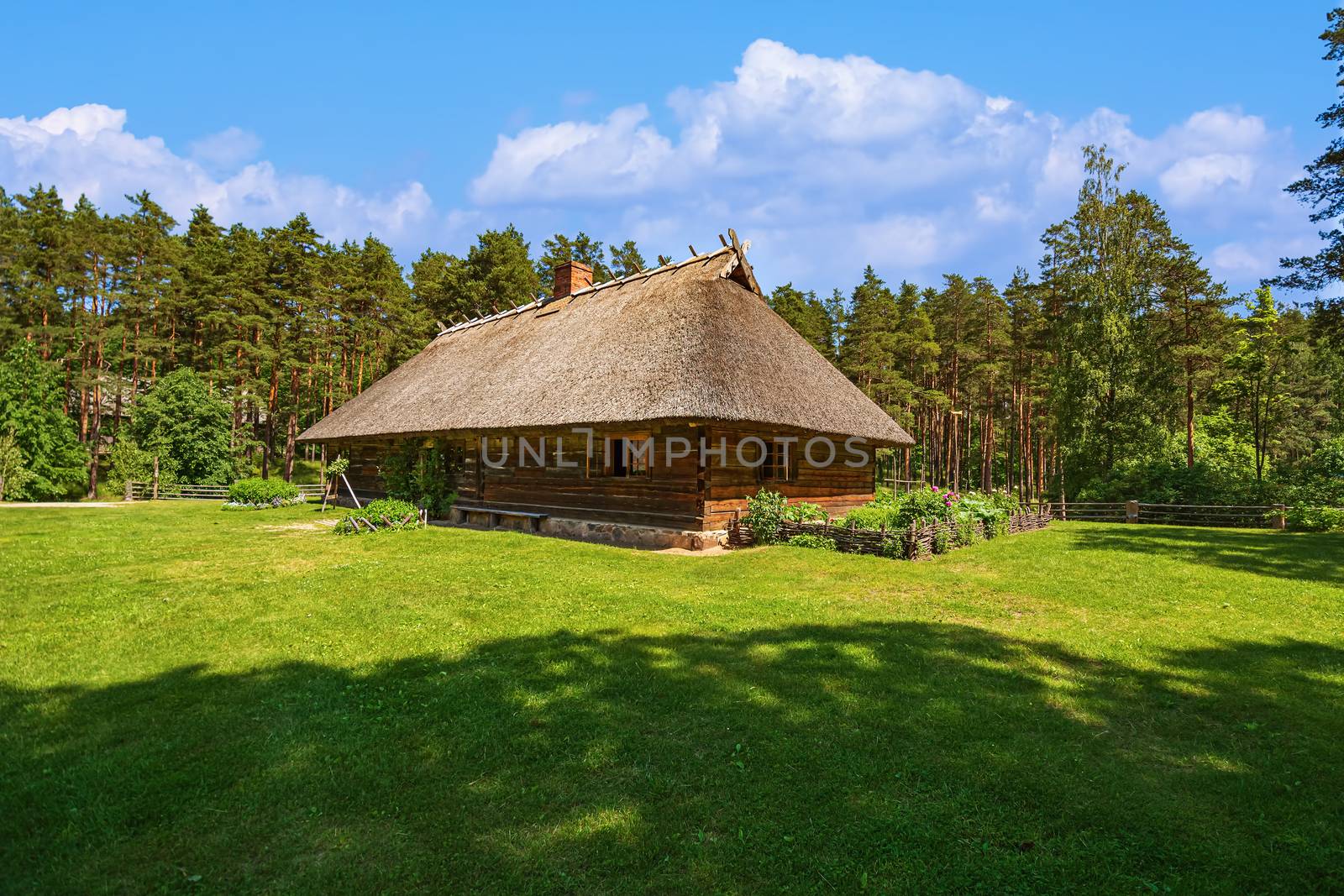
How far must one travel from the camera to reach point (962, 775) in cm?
383

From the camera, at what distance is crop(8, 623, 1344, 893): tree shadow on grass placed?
3.00 metres

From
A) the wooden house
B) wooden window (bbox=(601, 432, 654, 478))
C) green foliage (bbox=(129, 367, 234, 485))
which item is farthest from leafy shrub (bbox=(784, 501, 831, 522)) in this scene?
green foliage (bbox=(129, 367, 234, 485))

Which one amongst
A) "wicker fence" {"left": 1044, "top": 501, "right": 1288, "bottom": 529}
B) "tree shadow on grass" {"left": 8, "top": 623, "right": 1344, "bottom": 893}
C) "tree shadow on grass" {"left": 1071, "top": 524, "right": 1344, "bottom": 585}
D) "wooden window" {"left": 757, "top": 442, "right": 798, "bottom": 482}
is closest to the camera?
"tree shadow on grass" {"left": 8, "top": 623, "right": 1344, "bottom": 893}

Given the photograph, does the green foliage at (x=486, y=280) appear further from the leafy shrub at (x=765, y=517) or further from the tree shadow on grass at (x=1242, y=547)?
the tree shadow on grass at (x=1242, y=547)

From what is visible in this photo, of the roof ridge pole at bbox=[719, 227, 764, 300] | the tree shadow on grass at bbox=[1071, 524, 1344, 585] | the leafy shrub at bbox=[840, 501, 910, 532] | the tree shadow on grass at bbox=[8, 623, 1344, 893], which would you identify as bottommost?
the tree shadow on grass at bbox=[8, 623, 1344, 893]

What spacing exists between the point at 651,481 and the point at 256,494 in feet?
65.7

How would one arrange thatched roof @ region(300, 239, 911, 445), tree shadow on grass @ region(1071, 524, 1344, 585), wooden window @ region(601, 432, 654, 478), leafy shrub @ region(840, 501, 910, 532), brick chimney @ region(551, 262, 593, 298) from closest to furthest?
tree shadow on grass @ region(1071, 524, 1344, 585), leafy shrub @ region(840, 501, 910, 532), thatched roof @ region(300, 239, 911, 445), wooden window @ region(601, 432, 654, 478), brick chimney @ region(551, 262, 593, 298)

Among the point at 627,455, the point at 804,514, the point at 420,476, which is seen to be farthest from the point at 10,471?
the point at 804,514

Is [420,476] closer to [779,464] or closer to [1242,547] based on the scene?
[779,464]

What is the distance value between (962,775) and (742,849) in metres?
1.65

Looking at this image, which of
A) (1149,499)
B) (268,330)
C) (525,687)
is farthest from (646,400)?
(268,330)

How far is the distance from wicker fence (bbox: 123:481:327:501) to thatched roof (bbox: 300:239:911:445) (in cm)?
1043

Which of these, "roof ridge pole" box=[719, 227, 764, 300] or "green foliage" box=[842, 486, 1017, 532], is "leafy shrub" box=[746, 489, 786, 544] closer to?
"green foliage" box=[842, 486, 1017, 532]

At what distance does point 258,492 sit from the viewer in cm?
2530
